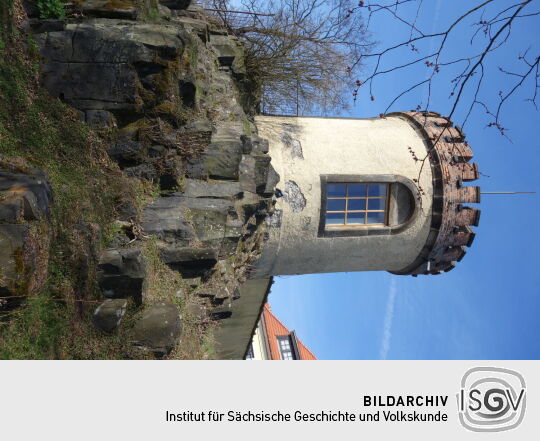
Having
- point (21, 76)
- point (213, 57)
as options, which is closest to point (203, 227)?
point (21, 76)

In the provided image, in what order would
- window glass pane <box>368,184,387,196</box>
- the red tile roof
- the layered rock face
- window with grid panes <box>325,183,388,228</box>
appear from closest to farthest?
the layered rock face < window with grid panes <box>325,183,388,228</box> < window glass pane <box>368,184,387,196</box> < the red tile roof

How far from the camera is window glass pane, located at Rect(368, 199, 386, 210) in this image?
1042 cm

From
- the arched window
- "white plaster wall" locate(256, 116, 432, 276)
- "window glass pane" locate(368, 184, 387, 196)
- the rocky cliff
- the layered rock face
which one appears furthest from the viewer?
"window glass pane" locate(368, 184, 387, 196)

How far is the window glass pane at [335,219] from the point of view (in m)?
10.3

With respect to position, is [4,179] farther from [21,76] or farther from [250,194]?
[250,194]

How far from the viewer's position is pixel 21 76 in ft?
22.2

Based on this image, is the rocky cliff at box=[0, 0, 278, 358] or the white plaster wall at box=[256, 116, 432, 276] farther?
the white plaster wall at box=[256, 116, 432, 276]

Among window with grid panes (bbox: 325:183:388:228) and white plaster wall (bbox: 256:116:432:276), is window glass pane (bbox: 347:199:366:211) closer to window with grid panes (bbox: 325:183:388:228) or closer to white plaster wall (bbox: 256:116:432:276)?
window with grid panes (bbox: 325:183:388:228)

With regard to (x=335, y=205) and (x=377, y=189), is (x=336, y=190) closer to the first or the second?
(x=335, y=205)

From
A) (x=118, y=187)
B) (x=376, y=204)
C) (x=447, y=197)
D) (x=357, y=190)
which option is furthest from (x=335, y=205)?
(x=118, y=187)

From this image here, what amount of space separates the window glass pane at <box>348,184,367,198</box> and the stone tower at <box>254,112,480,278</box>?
0.8 inches
